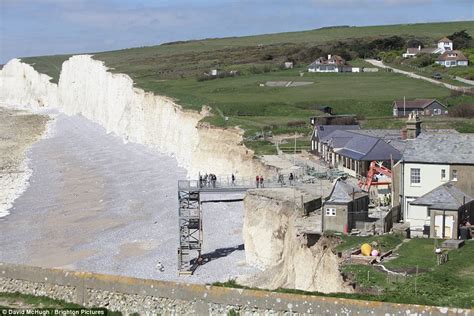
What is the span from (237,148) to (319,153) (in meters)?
6.13

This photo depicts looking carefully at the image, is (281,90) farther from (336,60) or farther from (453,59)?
(453,59)

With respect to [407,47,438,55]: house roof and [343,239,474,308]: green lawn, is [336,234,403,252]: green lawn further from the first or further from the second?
[407,47,438,55]: house roof

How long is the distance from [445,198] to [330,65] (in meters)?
87.6

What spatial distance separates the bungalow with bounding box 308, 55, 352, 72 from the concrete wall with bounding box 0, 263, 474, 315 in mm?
100707

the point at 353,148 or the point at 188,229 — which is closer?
the point at 188,229

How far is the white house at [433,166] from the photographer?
3114 centimetres

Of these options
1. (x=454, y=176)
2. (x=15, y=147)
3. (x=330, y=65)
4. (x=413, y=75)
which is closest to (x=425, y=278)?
(x=454, y=176)

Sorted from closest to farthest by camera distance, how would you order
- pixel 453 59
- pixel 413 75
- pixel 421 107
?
1. pixel 421 107
2. pixel 413 75
3. pixel 453 59

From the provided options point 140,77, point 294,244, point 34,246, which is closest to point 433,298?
point 294,244

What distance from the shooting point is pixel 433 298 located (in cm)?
1952

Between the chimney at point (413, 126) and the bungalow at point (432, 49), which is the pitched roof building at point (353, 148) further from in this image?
the bungalow at point (432, 49)

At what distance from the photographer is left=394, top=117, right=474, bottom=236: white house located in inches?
1226

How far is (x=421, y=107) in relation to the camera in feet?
235

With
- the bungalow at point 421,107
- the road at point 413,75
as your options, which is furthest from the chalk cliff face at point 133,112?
the road at point 413,75
